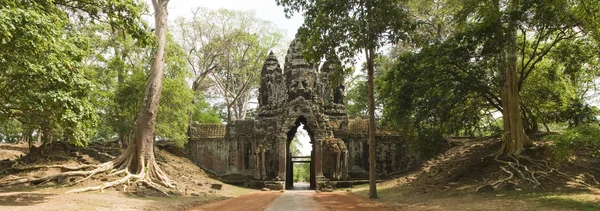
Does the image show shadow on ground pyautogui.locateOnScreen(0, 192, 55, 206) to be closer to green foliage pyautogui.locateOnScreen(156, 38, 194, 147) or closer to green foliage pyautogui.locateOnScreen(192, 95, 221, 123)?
green foliage pyautogui.locateOnScreen(156, 38, 194, 147)

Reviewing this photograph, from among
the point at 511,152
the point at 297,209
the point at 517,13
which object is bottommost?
the point at 297,209

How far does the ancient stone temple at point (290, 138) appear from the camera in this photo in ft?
75.1

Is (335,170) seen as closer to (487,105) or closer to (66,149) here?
(487,105)

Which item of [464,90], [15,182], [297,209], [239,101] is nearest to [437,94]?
Result: [464,90]

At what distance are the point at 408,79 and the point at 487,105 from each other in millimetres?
4360

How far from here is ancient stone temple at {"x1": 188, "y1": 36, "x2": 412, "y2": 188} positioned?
22891mm

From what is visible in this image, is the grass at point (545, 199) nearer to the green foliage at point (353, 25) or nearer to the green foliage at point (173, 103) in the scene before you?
the green foliage at point (353, 25)

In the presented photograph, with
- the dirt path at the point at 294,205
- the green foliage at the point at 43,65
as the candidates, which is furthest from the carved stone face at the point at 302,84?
the green foliage at the point at 43,65

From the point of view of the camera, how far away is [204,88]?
129 ft

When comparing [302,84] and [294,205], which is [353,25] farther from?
[302,84]

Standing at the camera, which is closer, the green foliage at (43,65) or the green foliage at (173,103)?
the green foliage at (43,65)

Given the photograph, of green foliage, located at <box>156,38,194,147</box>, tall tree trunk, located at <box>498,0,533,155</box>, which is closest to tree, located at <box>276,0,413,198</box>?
tall tree trunk, located at <box>498,0,533,155</box>

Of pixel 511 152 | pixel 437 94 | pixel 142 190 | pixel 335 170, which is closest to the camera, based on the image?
pixel 142 190

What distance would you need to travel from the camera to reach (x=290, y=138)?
2552 centimetres
